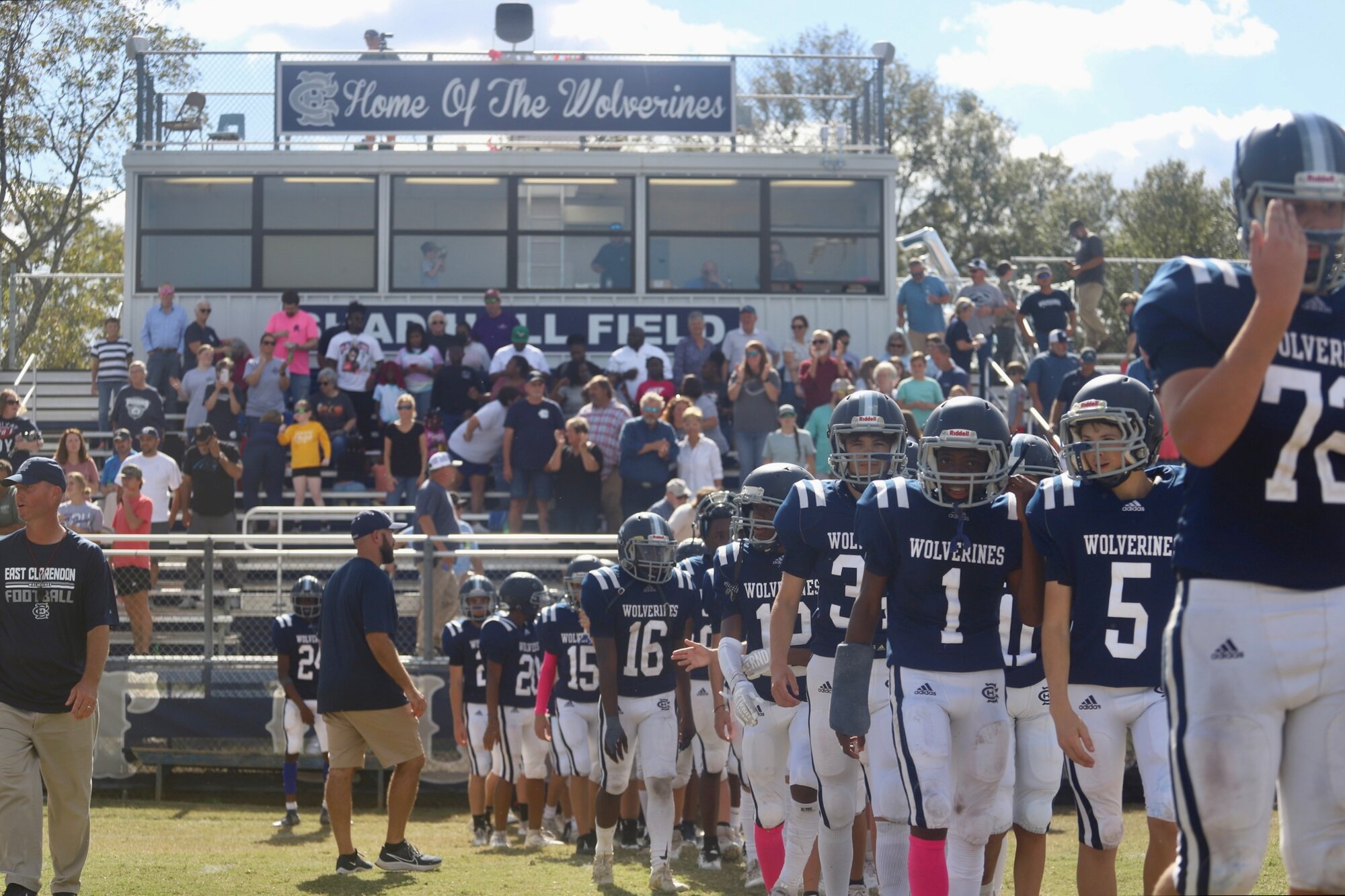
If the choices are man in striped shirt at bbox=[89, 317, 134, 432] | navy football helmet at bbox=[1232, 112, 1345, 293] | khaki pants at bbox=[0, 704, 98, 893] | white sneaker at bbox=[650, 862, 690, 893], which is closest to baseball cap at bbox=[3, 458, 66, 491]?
khaki pants at bbox=[0, 704, 98, 893]

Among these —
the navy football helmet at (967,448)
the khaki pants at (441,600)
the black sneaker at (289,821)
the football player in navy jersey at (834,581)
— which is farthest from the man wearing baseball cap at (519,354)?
the navy football helmet at (967,448)

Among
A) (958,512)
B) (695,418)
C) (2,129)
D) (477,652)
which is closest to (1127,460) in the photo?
(958,512)

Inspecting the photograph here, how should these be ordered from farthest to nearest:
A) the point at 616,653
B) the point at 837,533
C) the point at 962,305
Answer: the point at 962,305 < the point at 616,653 < the point at 837,533

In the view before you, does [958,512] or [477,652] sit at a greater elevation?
[958,512]

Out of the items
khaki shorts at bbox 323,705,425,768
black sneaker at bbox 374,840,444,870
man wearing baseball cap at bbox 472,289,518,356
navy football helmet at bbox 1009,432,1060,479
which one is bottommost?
black sneaker at bbox 374,840,444,870

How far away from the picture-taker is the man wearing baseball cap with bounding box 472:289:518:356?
17.0 meters

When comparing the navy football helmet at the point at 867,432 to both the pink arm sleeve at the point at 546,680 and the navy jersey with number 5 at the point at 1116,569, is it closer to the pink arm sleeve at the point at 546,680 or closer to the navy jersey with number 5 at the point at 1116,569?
the navy jersey with number 5 at the point at 1116,569

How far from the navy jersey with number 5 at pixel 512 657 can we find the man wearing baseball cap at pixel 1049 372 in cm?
607

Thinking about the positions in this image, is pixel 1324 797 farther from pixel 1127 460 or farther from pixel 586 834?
pixel 586 834

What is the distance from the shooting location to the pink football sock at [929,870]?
522 centimetres

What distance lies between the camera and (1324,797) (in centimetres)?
301

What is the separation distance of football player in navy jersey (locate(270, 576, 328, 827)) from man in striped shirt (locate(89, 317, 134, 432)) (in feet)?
20.7

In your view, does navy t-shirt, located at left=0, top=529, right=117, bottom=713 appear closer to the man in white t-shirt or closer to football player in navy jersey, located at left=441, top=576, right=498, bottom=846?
football player in navy jersey, located at left=441, top=576, right=498, bottom=846

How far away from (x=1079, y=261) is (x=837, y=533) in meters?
11.7
